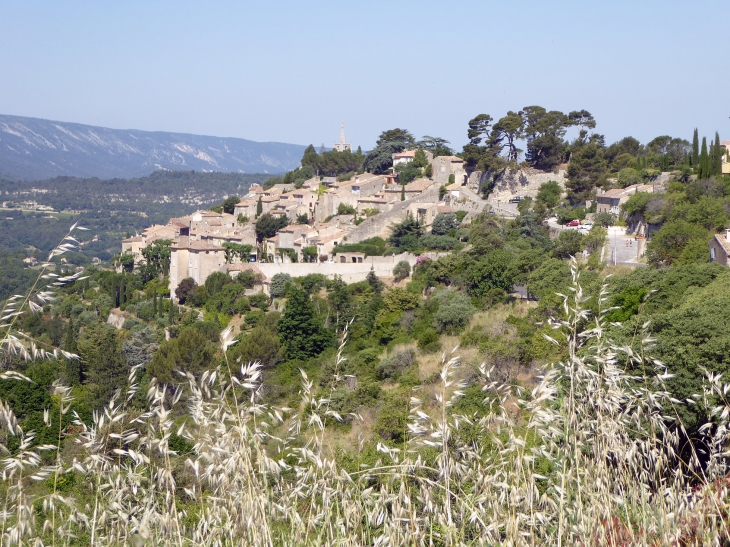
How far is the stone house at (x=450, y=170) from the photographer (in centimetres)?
4384

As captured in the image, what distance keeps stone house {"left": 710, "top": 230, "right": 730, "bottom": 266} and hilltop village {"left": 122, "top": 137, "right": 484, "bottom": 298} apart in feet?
47.2

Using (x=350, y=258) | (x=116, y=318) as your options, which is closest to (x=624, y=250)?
(x=350, y=258)

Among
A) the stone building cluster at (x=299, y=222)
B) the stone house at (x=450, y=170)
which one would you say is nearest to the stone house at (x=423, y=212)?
the stone building cluster at (x=299, y=222)

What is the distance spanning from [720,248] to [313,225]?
76.9 ft

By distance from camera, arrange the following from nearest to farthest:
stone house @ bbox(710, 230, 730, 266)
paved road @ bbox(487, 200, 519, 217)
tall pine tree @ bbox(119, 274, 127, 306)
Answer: stone house @ bbox(710, 230, 730, 266)
paved road @ bbox(487, 200, 519, 217)
tall pine tree @ bbox(119, 274, 127, 306)

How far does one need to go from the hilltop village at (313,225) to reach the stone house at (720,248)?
14.4m

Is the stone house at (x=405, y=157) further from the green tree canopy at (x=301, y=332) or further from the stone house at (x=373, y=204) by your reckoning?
the green tree canopy at (x=301, y=332)

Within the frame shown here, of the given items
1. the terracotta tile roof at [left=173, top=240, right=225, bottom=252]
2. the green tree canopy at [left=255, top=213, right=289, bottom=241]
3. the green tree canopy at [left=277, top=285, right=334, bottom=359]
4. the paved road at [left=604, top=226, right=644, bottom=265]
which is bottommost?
the green tree canopy at [left=277, top=285, right=334, bottom=359]

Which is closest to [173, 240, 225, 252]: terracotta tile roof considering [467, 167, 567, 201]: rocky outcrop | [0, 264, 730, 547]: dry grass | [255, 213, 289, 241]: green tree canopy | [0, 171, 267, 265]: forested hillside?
[255, 213, 289, 241]: green tree canopy

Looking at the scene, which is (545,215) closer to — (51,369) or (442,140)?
(442,140)

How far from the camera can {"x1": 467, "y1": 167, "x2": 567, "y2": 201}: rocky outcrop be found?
133ft

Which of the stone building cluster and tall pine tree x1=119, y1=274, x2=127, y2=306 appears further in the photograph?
tall pine tree x1=119, y1=274, x2=127, y2=306

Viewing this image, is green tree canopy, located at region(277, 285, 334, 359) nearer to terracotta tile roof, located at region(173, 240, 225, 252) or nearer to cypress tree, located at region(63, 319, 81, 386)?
cypress tree, located at region(63, 319, 81, 386)

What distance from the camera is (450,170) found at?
44031mm
